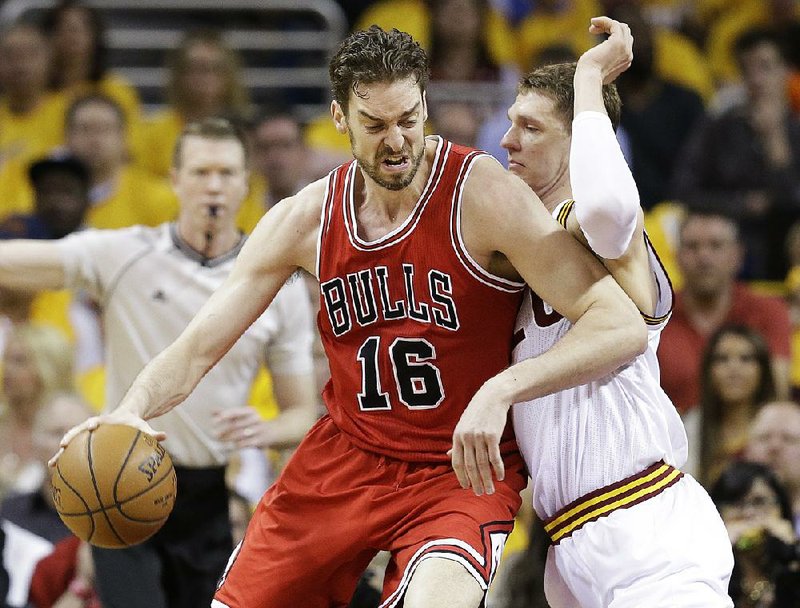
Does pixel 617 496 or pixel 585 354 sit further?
pixel 617 496

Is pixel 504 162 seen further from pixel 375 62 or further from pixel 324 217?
pixel 375 62

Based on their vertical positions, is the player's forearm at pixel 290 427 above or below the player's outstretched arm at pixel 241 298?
below

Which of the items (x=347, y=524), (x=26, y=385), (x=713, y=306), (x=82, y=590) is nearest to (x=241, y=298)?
(x=347, y=524)

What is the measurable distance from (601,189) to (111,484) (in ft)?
5.27

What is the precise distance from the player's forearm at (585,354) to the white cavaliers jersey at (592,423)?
9.6 inches

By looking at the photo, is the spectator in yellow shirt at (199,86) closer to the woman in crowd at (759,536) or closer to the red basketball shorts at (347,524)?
the woman in crowd at (759,536)

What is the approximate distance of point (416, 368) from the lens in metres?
4.23

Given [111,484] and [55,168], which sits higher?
[55,168]

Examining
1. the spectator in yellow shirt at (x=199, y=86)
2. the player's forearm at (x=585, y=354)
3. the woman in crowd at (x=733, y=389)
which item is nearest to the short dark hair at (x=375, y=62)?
the player's forearm at (x=585, y=354)

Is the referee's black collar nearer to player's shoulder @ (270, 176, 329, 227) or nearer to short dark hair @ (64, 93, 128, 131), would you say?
player's shoulder @ (270, 176, 329, 227)

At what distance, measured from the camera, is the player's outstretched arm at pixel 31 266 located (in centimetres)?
565

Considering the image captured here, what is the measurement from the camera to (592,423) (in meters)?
4.19

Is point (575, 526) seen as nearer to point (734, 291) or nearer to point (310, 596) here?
point (310, 596)

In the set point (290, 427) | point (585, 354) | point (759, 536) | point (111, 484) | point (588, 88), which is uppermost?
point (588, 88)
